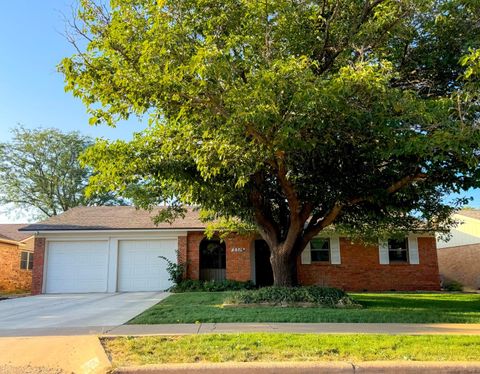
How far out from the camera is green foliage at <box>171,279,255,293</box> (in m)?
19.1

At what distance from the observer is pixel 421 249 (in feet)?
70.4

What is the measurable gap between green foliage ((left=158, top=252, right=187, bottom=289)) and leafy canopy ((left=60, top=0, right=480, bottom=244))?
759 cm

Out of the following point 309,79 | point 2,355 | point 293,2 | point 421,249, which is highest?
point 293,2

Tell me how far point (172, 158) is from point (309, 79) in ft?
14.5

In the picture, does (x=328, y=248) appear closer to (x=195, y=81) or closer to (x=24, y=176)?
(x=195, y=81)

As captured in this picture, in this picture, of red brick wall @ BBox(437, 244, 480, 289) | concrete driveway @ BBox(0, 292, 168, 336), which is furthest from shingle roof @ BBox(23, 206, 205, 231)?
red brick wall @ BBox(437, 244, 480, 289)

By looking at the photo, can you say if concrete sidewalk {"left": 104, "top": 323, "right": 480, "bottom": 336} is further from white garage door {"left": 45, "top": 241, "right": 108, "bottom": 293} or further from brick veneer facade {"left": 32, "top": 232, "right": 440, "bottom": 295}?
white garage door {"left": 45, "top": 241, "right": 108, "bottom": 293}

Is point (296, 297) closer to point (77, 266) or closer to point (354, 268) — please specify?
point (354, 268)

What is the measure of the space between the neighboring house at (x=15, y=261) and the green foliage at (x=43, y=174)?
7.25 metres

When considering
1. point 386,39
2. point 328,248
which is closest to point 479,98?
point 386,39

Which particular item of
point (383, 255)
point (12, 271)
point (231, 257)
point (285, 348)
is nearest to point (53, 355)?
point (285, 348)

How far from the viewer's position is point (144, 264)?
20594mm

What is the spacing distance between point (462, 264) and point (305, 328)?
20923mm

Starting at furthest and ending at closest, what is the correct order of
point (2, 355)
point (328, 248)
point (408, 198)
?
point (328, 248) < point (408, 198) < point (2, 355)
